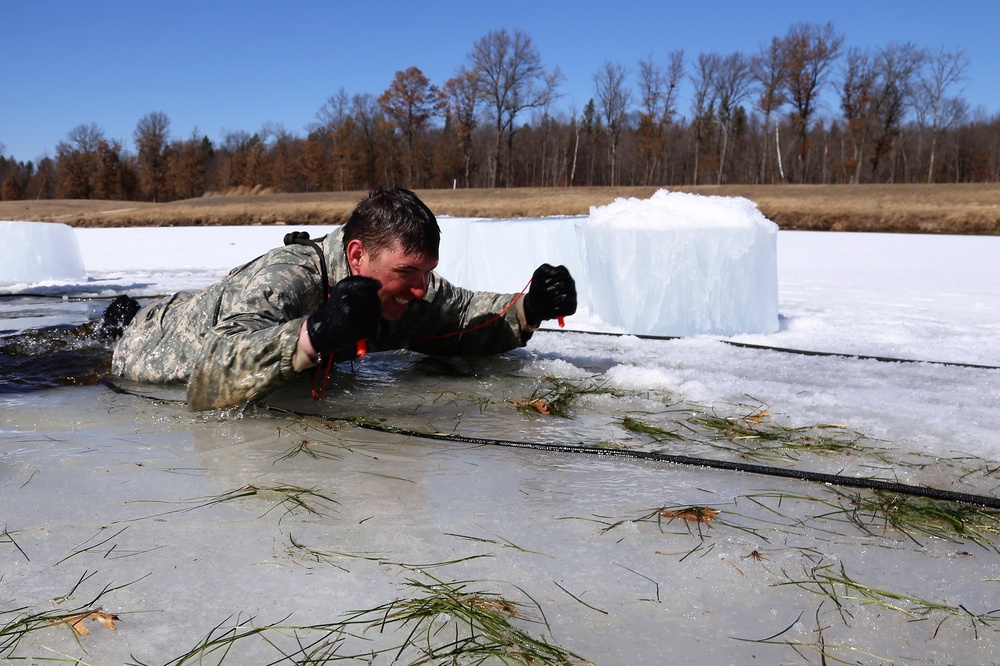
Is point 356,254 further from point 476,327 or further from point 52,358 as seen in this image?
point 52,358

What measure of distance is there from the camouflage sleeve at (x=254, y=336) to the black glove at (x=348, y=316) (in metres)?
0.16

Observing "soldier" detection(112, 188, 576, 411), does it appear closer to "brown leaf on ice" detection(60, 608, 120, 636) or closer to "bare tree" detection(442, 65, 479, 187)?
"brown leaf on ice" detection(60, 608, 120, 636)

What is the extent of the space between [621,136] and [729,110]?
11822 mm

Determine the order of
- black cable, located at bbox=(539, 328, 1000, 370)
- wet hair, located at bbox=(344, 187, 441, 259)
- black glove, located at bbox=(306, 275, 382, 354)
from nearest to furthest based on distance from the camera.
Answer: black glove, located at bbox=(306, 275, 382, 354) < wet hair, located at bbox=(344, 187, 441, 259) < black cable, located at bbox=(539, 328, 1000, 370)

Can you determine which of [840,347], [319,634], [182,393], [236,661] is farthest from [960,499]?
[182,393]

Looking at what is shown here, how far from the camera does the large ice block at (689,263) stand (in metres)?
4.53

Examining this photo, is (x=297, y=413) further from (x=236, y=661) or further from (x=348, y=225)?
(x=236, y=661)

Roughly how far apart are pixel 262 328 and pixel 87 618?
1.52m

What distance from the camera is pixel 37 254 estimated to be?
28.2 ft

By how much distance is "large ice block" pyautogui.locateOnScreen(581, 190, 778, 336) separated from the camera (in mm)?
4531

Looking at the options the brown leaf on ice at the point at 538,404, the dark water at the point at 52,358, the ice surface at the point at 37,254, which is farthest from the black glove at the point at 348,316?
the ice surface at the point at 37,254

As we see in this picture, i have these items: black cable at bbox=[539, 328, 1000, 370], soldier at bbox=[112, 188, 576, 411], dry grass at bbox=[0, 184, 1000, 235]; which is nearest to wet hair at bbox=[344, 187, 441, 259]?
soldier at bbox=[112, 188, 576, 411]

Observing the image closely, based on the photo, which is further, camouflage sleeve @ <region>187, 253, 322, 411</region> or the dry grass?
the dry grass

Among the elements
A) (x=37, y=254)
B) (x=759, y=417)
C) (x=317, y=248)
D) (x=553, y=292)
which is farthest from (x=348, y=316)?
(x=37, y=254)
